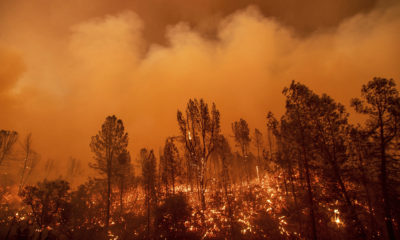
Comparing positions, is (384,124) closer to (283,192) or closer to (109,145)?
(283,192)

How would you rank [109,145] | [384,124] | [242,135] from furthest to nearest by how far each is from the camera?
[242,135] → [109,145] → [384,124]

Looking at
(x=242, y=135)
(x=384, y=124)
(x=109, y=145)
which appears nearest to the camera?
(x=384, y=124)

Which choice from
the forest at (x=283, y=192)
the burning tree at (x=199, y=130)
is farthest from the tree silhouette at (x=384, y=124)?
the burning tree at (x=199, y=130)

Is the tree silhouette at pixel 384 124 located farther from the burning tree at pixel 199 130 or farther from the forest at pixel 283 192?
the burning tree at pixel 199 130

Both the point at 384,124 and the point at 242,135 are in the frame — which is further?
the point at 242,135

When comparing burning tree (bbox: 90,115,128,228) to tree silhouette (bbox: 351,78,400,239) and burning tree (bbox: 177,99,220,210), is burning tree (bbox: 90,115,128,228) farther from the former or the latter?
tree silhouette (bbox: 351,78,400,239)

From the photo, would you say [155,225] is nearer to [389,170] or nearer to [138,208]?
[138,208]

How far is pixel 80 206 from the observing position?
68.8 ft

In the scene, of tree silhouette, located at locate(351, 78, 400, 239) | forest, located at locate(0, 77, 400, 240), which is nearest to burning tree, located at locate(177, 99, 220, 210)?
forest, located at locate(0, 77, 400, 240)

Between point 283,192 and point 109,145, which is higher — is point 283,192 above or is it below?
below

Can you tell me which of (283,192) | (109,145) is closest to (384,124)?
(283,192)

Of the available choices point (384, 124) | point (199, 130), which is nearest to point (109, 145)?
point (199, 130)

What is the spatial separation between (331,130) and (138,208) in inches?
1272

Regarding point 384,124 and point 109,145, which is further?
point 109,145
